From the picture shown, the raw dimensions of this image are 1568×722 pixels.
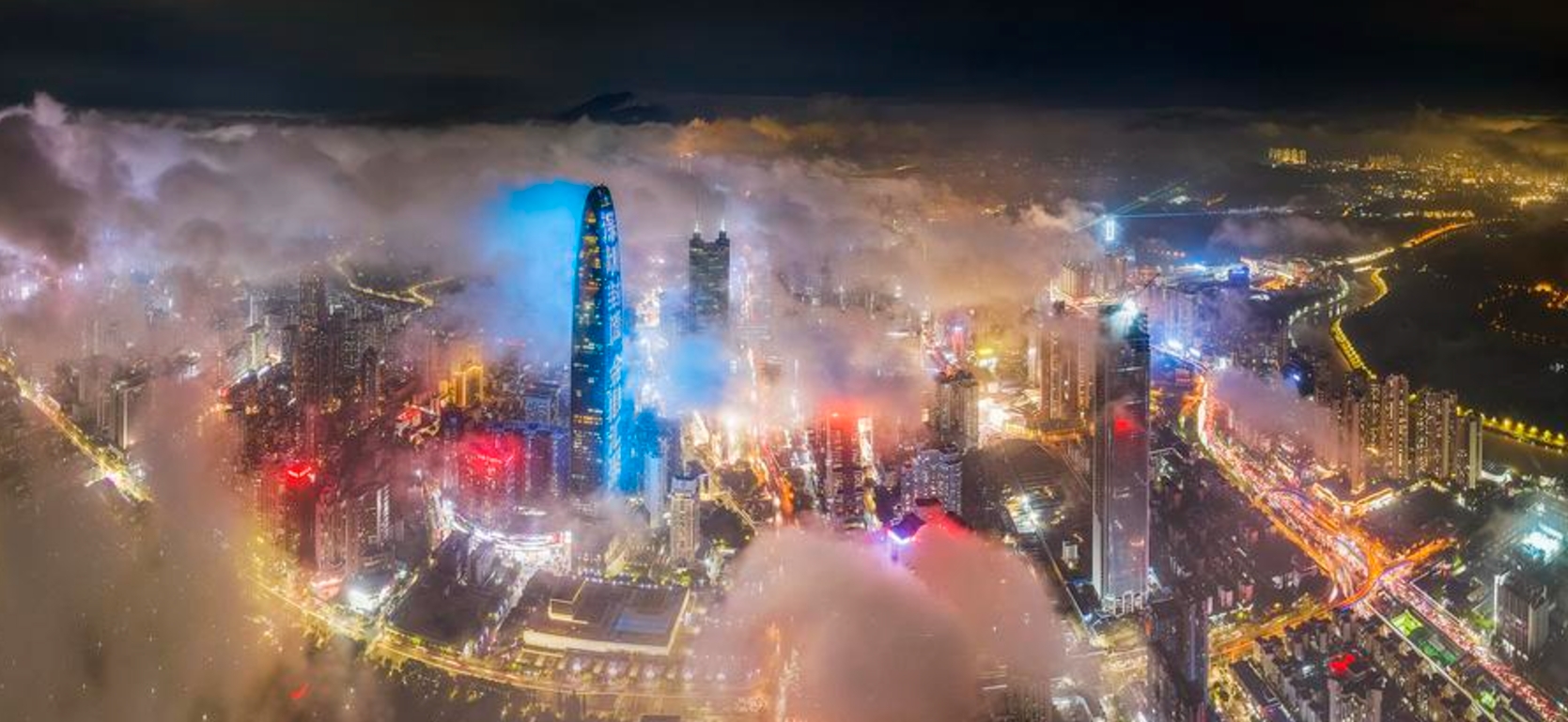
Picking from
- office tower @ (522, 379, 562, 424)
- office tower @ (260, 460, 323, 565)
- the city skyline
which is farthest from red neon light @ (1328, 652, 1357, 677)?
office tower @ (260, 460, 323, 565)

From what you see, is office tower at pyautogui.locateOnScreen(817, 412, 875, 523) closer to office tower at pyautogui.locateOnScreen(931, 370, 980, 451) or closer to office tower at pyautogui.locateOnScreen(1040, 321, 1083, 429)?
office tower at pyautogui.locateOnScreen(931, 370, 980, 451)

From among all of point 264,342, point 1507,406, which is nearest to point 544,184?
point 264,342

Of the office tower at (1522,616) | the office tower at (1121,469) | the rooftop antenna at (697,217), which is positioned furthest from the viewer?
the rooftop antenna at (697,217)

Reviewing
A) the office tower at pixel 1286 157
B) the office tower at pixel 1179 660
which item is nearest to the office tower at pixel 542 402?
the office tower at pixel 1179 660

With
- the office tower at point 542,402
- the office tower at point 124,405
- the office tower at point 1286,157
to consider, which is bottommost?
the office tower at point 542,402

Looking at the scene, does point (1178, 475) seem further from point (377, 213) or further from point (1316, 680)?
point (377, 213)

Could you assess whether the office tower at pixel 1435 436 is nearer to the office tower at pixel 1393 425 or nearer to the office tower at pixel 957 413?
the office tower at pixel 1393 425
